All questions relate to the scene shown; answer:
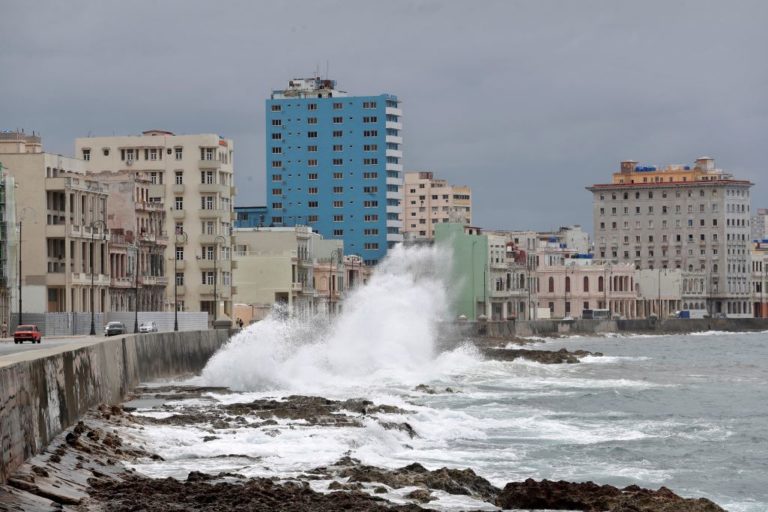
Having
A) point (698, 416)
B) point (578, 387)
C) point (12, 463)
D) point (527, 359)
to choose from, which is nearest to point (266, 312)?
point (527, 359)

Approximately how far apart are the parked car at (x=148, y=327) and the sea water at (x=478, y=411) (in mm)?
7317

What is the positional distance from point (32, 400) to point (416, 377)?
148 feet

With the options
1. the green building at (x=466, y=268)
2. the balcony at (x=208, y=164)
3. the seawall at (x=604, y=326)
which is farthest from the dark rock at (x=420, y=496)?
the green building at (x=466, y=268)

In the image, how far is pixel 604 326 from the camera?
6644 inches

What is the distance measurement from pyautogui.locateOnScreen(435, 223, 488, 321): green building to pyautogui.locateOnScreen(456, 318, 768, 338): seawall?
27.1 feet

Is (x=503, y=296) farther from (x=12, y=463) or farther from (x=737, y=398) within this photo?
(x=12, y=463)

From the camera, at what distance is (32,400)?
2391 cm

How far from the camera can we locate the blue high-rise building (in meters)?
169

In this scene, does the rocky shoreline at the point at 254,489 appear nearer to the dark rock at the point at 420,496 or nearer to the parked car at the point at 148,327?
the dark rock at the point at 420,496

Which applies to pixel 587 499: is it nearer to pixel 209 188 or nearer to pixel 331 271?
pixel 209 188

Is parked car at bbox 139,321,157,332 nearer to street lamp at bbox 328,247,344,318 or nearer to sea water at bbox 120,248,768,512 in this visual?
sea water at bbox 120,248,768,512

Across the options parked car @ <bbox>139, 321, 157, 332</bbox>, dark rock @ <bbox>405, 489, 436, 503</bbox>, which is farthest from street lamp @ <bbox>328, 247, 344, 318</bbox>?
dark rock @ <bbox>405, 489, 436, 503</bbox>

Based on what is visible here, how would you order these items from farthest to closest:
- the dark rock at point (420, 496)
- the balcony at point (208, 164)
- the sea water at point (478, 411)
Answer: the balcony at point (208, 164)
the sea water at point (478, 411)
the dark rock at point (420, 496)

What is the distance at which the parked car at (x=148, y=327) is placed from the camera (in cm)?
7550
